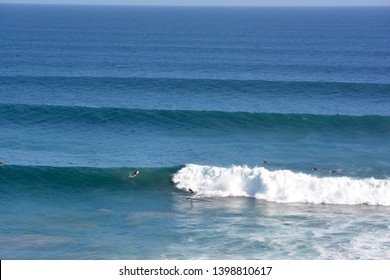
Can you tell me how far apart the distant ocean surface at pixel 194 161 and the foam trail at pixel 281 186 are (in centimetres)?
8

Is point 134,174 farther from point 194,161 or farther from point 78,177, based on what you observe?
point 194,161

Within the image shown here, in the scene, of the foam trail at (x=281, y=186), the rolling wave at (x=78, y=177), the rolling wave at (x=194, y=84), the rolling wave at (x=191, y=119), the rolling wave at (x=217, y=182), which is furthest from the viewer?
the rolling wave at (x=194, y=84)

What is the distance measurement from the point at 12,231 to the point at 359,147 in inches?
848

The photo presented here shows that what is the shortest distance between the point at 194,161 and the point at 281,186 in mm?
6159

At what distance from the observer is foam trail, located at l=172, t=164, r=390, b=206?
29.4 metres

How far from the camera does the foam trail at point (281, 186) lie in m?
29.4

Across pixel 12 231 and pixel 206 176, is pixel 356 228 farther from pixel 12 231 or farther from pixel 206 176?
pixel 12 231

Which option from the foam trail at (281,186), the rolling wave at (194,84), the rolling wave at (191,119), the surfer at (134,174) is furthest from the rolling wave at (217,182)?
the rolling wave at (194,84)

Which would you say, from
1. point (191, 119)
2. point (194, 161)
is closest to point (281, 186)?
point (194, 161)

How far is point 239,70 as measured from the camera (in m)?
62.9

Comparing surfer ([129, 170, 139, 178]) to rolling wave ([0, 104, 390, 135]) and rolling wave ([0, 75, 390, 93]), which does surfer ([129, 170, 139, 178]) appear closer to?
rolling wave ([0, 104, 390, 135])

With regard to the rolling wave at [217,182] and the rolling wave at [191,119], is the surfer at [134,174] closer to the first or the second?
the rolling wave at [217,182]

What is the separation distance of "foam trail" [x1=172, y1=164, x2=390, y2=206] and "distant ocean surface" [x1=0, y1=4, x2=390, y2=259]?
0.08 metres

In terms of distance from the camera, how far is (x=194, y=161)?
113 ft
